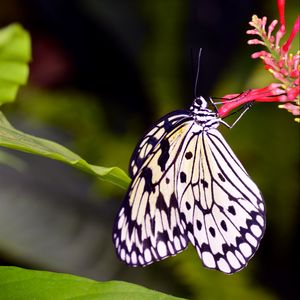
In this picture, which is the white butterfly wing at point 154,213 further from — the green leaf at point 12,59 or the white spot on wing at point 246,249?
the green leaf at point 12,59

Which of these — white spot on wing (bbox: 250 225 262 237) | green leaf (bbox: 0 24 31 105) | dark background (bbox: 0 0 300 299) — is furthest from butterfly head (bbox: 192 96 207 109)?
dark background (bbox: 0 0 300 299)

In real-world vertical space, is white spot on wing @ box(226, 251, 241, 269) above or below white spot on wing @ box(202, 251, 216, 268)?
above

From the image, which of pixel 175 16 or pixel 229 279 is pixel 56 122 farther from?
pixel 229 279

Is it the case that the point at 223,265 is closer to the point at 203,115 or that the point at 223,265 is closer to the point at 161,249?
the point at 161,249

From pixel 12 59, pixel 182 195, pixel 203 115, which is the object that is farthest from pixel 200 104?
pixel 12 59

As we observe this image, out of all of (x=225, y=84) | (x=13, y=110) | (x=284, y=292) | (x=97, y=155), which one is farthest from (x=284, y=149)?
(x=13, y=110)

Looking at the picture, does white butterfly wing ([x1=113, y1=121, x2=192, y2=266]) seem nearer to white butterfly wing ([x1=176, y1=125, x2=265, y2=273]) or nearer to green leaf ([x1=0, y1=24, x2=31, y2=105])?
white butterfly wing ([x1=176, y1=125, x2=265, y2=273])
